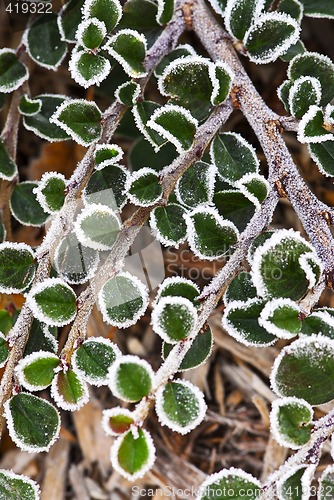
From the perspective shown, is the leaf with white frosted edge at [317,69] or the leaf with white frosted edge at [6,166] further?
the leaf with white frosted edge at [6,166]

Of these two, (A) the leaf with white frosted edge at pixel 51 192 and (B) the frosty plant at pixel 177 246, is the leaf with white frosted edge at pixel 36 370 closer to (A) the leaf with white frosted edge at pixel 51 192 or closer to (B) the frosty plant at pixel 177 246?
(B) the frosty plant at pixel 177 246

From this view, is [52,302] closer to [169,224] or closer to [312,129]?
[169,224]

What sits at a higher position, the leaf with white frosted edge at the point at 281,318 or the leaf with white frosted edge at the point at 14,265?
the leaf with white frosted edge at the point at 281,318

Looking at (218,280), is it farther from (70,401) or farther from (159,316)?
(70,401)

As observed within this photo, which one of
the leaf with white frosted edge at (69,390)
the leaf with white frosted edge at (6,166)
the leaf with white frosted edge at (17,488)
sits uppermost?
the leaf with white frosted edge at (6,166)

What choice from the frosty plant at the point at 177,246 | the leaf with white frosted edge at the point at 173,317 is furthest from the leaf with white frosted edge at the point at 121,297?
the leaf with white frosted edge at the point at 173,317

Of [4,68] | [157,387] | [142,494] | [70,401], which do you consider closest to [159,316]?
[157,387]

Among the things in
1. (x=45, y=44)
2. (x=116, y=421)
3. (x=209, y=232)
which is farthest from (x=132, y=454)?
(x=45, y=44)

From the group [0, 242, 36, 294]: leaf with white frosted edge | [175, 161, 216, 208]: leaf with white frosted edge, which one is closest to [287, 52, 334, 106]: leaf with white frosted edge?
[175, 161, 216, 208]: leaf with white frosted edge
